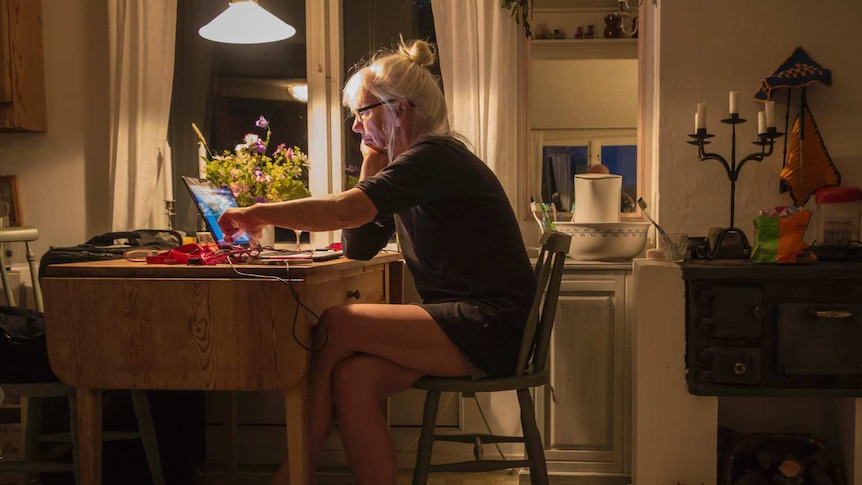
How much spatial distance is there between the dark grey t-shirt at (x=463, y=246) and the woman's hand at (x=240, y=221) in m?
0.26

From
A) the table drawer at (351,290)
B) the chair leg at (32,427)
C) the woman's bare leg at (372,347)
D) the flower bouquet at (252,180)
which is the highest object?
the flower bouquet at (252,180)

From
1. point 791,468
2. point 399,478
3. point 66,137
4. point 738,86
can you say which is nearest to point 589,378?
point 791,468

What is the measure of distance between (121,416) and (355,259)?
95cm

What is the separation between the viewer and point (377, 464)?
170cm

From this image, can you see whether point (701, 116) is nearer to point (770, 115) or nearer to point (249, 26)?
point (770, 115)

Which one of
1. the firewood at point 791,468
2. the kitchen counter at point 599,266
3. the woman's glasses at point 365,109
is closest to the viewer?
the woman's glasses at point 365,109

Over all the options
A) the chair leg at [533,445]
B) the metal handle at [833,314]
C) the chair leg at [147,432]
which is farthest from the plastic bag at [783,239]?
the chair leg at [147,432]

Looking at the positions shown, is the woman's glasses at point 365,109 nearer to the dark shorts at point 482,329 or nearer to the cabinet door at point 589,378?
the dark shorts at point 482,329

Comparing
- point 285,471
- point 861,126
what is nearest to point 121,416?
point 285,471

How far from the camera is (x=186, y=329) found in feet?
5.42

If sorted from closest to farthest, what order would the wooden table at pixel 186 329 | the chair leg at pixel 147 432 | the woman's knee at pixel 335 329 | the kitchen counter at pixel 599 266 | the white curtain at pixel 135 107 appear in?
the wooden table at pixel 186 329 → the woman's knee at pixel 335 329 → the chair leg at pixel 147 432 → the kitchen counter at pixel 599 266 → the white curtain at pixel 135 107

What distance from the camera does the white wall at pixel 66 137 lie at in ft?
9.71

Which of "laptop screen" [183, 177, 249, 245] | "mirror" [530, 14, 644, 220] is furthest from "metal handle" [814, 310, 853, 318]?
"laptop screen" [183, 177, 249, 245]

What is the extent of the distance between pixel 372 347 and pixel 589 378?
39.9 inches
